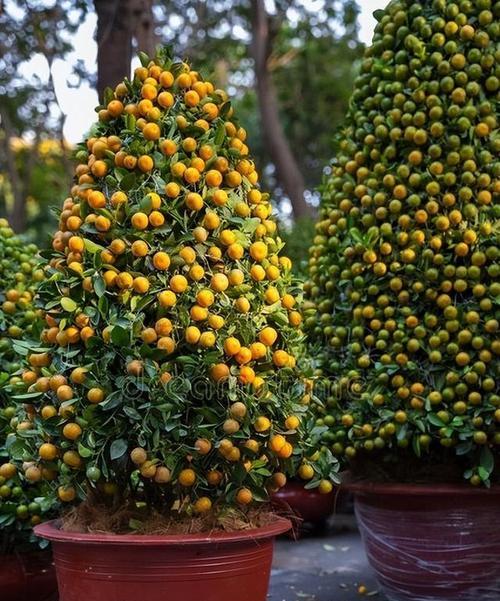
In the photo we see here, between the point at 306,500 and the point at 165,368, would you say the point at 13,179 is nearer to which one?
the point at 306,500

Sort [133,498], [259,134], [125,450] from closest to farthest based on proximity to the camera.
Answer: [125,450] < [133,498] < [259,134]

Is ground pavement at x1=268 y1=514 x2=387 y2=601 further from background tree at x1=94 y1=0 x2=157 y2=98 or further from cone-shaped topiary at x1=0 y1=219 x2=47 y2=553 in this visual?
background tree at x1=94 y1=0 x2=157 y2=98

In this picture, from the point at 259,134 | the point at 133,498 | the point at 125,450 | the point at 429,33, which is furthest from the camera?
the point at 259,134

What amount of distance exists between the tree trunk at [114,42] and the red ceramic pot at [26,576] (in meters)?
4.03

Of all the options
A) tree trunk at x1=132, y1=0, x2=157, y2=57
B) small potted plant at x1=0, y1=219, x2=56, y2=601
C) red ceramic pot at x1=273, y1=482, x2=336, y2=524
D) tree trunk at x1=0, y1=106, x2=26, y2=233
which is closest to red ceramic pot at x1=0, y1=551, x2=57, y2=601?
small potted plant at x1=0, y1=219, x2=56, y2=601

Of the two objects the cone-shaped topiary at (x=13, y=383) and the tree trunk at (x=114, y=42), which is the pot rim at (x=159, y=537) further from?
the tree trunk at (x=114, y=42)

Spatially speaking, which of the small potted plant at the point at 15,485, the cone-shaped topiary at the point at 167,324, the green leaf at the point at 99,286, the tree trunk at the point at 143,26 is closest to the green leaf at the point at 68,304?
the cone-shaped topiary at the point at 167,324

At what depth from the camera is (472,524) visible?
388 centimetres

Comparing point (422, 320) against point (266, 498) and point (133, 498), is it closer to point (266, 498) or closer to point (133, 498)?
point (266, 498)

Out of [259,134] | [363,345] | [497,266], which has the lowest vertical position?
[363,345]

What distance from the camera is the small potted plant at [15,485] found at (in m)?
3.53

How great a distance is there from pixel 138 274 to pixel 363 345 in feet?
5.03

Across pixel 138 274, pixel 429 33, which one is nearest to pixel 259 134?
pixel 429 33

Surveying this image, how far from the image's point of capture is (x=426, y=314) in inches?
154
